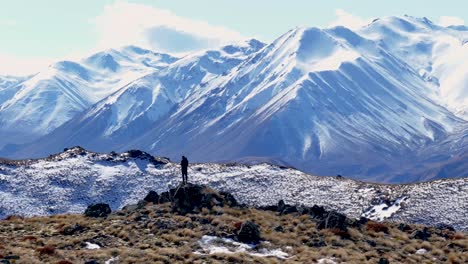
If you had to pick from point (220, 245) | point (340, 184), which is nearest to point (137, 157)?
point (340, 184)

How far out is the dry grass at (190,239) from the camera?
3872cm

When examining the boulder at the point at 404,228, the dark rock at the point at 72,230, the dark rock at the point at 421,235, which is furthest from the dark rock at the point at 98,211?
the dark rock at the point at 421,235

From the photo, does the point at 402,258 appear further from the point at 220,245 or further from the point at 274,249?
the point at 220,245

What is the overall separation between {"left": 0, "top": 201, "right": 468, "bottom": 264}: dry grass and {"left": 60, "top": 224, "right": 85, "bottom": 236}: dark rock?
0.20 ft

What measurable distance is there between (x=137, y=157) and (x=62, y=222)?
5889 cm

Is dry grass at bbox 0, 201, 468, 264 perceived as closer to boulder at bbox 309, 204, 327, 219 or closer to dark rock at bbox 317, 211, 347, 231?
dark rock at bbox 317, 211, 347, 231

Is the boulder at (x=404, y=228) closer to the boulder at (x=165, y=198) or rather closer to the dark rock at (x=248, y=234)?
the dark rock at (x=248, y=234)

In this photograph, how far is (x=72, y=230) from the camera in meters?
44.7

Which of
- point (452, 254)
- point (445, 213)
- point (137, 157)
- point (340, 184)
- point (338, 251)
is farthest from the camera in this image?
point (137, 157)

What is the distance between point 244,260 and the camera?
1538 inches

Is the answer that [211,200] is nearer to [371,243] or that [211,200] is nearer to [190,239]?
Answer: [190,239]

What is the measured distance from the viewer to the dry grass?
3872 centimetres

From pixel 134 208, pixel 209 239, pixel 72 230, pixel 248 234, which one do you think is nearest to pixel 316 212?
pixel 248 234

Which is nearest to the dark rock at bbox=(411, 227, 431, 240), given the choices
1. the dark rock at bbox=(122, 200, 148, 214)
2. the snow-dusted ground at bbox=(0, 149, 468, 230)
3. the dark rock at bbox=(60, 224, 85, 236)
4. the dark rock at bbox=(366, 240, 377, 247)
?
the dark rock at bbox=(366, 240, 377, 247)
